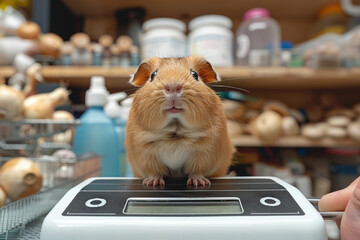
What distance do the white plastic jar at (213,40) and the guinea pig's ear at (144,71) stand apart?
0.71m

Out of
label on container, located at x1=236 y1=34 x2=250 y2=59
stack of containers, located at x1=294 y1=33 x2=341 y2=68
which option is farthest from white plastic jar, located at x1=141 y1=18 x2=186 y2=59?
stack of containers, located at x1=294 y1=33 x2=341 y2=68

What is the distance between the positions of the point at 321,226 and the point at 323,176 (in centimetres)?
121

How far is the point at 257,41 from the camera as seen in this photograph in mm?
1354

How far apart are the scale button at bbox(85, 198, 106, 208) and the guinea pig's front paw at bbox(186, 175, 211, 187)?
0.45 feet

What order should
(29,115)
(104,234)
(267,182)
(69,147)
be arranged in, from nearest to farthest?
(104,234) → (267,182) → (29,115) → (69,147)

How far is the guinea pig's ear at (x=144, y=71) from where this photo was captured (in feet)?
1.53

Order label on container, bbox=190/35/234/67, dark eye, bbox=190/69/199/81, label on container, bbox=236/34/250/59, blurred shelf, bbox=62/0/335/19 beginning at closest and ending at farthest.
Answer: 1. dark eye, bbox=190/69/199/81
2. label on container, bbox=190/35/234/67
3. label on container, bbox=236/34/250/59
4. blurred shelf, bbox=62/0/335/19

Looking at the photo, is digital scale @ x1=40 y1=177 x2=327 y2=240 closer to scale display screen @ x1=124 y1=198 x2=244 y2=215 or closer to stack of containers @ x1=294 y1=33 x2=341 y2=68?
scale display screen @ x1=124 y1=198 x2=244 y2=215

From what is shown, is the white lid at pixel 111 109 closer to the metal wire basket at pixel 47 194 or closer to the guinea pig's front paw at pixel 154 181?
the metal wire basket at pixel 47 194

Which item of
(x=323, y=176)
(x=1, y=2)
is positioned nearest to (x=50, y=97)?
(x=1, y=2)

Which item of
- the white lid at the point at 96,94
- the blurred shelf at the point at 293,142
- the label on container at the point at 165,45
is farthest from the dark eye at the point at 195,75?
the blurred shelf at the point at 293,142

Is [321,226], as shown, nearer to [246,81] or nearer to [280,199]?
[280,199]

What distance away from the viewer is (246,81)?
4.52 feet

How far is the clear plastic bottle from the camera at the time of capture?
1.25m
